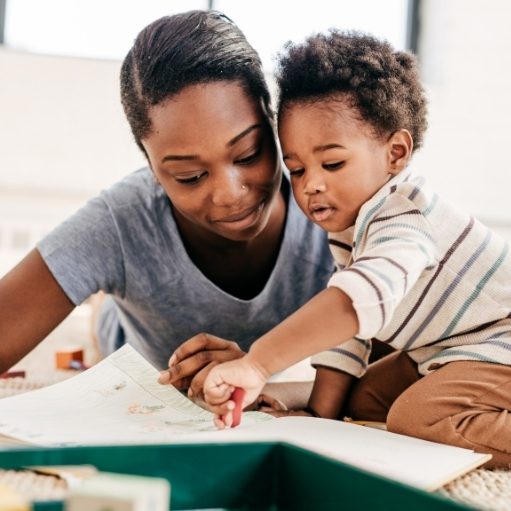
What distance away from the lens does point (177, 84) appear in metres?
0.94

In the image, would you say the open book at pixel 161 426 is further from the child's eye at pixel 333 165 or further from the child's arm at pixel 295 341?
the child's eye at pixel 333 165

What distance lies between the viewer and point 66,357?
1.59 m

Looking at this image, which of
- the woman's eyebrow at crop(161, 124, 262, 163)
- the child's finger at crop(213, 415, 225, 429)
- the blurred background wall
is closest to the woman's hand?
the child's finger at crop(213, 415, 225, 429)

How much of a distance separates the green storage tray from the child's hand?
9.7 inches

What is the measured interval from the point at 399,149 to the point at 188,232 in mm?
374

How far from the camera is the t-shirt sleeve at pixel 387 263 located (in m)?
0.75

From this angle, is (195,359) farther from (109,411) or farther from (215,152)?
(215,152)

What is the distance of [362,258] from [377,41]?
334 millimetres

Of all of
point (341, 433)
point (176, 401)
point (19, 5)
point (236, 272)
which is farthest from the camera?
point (19, 5)

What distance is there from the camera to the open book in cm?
69

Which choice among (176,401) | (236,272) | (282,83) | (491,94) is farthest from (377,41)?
(491,94)

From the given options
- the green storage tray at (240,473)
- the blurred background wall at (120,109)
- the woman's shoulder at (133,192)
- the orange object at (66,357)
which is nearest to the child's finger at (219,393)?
the green storage tray at (240,473)

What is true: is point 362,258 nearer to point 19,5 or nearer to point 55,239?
point 55,239

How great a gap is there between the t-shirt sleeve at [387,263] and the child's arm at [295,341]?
0.05ft
